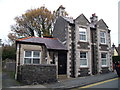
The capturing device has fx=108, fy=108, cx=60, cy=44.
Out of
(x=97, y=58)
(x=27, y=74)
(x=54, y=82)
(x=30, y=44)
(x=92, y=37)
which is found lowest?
(x=54, y=82)

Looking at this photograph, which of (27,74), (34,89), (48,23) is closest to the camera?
(34,89)

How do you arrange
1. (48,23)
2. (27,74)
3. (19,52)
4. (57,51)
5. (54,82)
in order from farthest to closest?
1. (48,23)
2. (57,51)
3. (19,52)
4. (54,82)
5. (27,74)

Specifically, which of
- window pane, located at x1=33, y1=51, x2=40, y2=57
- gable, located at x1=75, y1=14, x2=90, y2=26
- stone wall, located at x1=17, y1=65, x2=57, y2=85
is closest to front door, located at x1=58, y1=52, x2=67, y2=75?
window pane, located at x1=33, y1=51, x2=40, y2=57

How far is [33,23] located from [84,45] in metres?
15.2

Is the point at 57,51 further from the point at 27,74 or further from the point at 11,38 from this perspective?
the point at 11,38

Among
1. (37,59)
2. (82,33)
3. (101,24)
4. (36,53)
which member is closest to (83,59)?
(82,33)

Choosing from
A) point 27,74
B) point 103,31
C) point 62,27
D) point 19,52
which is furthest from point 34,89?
point 103,31

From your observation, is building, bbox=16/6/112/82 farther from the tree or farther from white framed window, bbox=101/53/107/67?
the tree

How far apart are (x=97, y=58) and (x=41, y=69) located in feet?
27.6

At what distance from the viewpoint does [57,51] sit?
490 inches

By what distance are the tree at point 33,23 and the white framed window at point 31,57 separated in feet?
44.8

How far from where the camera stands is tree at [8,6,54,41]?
2483 centimetres

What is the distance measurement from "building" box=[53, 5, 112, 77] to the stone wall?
3.27 m

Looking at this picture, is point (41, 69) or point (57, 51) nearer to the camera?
point (41, 69)
